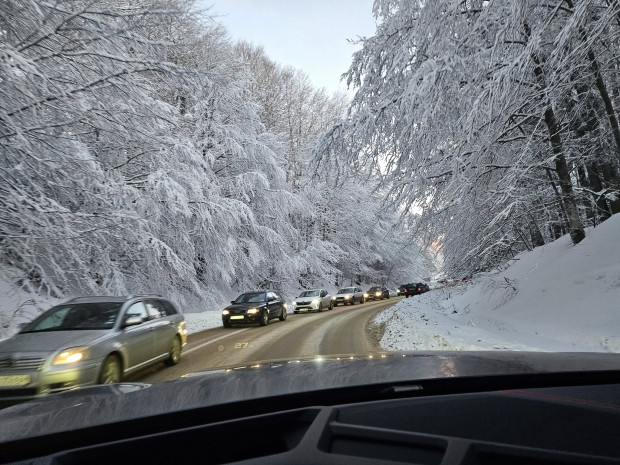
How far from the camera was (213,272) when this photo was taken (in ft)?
62.5

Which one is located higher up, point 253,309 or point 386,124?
point 386,124

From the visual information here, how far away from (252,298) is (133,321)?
10265mm

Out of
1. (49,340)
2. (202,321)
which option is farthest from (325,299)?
(49,340)

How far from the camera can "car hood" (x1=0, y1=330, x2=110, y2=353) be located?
4934 mm

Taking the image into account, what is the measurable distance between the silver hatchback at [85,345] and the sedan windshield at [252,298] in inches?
333

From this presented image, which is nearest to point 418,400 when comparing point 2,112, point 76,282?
point 2,112

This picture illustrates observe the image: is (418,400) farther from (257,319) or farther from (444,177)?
(257,319)

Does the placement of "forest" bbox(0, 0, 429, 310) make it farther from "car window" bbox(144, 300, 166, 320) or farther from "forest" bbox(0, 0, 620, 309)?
"car window" bbox(144, 300, 166, 320)

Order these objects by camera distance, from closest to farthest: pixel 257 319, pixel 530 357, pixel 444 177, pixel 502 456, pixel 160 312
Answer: pixel 502 456 < pixel 530 357 < pixel 160 312 < pixel 444 177 < pixel 257 319

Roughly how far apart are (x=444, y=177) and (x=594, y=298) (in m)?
3.97

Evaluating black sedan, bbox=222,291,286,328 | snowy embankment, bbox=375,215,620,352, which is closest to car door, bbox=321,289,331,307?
black sedan, bbox=222,291,286,328

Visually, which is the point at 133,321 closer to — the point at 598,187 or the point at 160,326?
the point at 160,326

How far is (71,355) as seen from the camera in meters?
4.98

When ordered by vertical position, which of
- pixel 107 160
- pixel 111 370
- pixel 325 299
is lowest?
pixel 325 299
